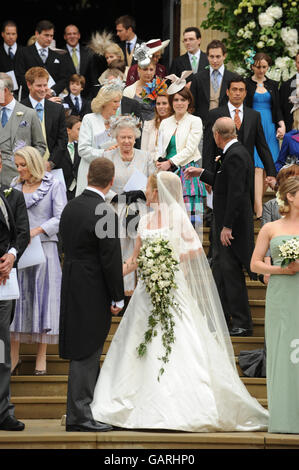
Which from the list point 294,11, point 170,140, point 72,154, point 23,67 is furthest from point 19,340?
point 294,11

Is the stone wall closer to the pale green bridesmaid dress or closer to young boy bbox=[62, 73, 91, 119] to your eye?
young boy bbox=[62, 73, 91, 119]

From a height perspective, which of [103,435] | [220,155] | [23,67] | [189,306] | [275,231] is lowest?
[103,435]

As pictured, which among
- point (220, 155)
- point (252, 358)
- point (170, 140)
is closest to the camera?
point (252, 358)

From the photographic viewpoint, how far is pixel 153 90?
12273 mm

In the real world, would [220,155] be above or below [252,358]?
above

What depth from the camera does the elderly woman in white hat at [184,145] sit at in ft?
36.8

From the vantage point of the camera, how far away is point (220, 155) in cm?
1030

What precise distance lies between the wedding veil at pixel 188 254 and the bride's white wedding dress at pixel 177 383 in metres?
0.10

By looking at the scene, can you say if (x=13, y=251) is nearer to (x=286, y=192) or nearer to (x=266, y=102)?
(x=286, y=192)

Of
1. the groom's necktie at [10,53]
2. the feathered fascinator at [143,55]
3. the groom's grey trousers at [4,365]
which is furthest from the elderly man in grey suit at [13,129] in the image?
the groom's necktie at [10,53]

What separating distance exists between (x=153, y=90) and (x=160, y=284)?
14.4 ft

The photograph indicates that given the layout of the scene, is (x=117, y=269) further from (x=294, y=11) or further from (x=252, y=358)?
(x=294, y=11)

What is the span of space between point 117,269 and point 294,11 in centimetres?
742

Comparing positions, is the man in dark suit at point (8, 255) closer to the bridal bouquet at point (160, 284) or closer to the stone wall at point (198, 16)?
the bridal bouquet at point (160, 284)
